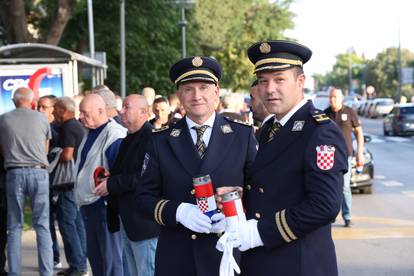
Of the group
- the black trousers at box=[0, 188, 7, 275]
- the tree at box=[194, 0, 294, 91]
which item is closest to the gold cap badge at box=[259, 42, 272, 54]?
the black trousers at box=[0, 188, 7, 275]

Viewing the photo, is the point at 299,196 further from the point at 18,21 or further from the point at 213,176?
the point at 18,21

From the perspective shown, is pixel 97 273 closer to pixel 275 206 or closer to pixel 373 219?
pixel 275 206

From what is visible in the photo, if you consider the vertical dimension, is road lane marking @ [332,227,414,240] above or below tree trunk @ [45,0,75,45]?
below

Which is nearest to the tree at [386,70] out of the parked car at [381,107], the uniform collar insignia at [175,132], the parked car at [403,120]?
the parked car at [381,107]

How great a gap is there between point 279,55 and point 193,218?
0.95 m

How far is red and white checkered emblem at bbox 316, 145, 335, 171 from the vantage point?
12.2 ft

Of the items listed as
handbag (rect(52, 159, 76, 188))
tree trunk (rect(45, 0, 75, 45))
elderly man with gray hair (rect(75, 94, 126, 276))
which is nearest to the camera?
elderly man with gray hair (rect(75, 94, 126, 276))

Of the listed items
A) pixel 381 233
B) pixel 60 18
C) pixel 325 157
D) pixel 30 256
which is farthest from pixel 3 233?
pixel 60 18

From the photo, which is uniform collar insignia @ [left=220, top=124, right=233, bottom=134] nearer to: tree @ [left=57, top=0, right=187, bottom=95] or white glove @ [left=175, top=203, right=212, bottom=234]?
white glove @ [left=175, top=203, right=212, bottom=234]

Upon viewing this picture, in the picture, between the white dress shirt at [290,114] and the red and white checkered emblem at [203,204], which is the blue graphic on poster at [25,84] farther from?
the white dress shirt at [290,114]

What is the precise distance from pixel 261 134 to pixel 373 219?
905cm

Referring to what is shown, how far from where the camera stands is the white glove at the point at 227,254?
388 centimetres

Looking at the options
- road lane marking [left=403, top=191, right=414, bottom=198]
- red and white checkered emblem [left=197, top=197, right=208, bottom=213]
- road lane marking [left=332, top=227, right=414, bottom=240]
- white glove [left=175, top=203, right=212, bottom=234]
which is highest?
red and white checkered emblem [left=197, top=197, right=208, bottom=213]

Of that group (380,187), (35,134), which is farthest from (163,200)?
(380,187)
